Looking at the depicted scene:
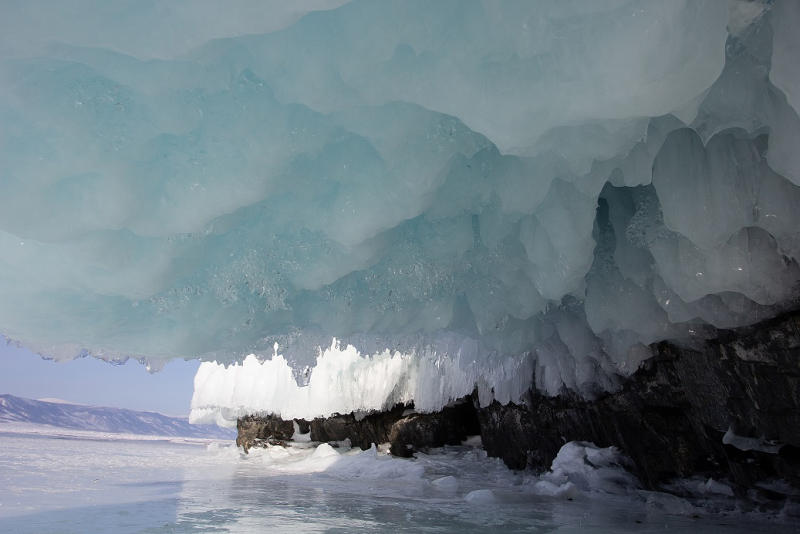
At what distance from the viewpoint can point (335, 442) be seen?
2066 centimetres

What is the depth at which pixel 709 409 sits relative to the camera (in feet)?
17.2

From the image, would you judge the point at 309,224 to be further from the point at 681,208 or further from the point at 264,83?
the point at 681,208

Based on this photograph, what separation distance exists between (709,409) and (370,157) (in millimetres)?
4382

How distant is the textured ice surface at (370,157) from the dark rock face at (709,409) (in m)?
0.38

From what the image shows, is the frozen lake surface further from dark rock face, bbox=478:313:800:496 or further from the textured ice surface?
the textured ice surface

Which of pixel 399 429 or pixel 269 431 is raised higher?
pixel 399 429

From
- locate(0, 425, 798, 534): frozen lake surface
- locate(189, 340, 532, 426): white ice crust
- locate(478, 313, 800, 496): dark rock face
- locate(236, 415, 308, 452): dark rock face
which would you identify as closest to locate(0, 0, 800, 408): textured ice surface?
locate(478, 313, 800, 496): dark rock face

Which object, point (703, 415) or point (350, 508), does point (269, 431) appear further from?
point (703, 415)

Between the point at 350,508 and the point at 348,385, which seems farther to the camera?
the point at 348,385

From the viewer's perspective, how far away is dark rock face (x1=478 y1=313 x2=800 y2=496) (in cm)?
420

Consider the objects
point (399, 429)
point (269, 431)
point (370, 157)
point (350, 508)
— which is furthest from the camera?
point (269, 431)

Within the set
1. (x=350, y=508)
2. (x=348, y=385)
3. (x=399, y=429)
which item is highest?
(x=348, y=385)

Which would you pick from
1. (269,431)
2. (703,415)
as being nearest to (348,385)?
(269,431)

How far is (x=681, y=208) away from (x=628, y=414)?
4554mm
